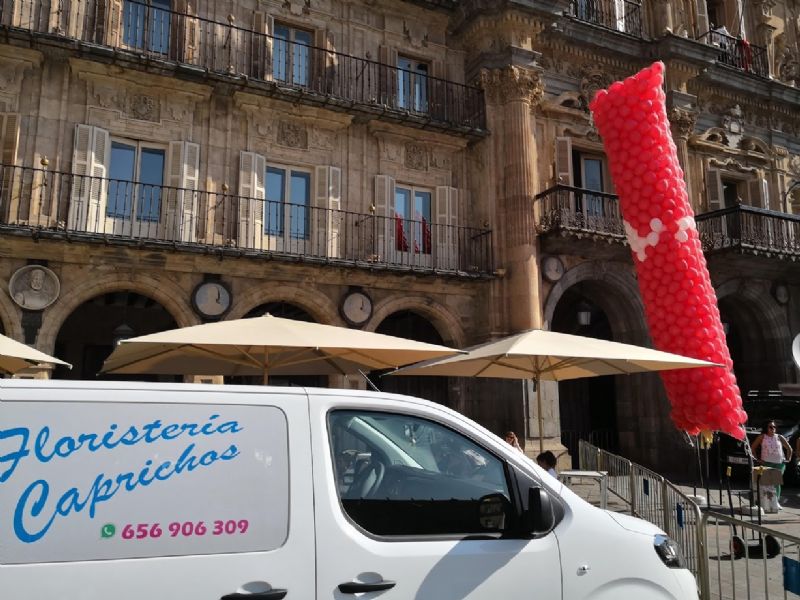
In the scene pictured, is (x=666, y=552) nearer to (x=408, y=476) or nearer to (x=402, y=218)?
(x=408, y=476)

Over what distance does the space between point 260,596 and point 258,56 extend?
14.2 m

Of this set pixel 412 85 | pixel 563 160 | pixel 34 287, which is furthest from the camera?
pixel 563 160

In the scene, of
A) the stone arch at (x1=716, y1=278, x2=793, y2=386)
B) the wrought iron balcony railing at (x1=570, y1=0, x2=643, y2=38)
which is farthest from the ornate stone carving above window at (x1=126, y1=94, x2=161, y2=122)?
the stone arch at (x1=716, y1=278, x2=793, y2=386)

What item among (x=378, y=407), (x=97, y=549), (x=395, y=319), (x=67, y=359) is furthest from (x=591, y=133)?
(x=97, y=549)

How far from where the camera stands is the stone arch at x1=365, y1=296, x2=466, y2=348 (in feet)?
49.5

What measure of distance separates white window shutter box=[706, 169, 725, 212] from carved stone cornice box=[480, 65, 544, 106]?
267 inches

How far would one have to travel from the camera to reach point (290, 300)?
46.6 ft

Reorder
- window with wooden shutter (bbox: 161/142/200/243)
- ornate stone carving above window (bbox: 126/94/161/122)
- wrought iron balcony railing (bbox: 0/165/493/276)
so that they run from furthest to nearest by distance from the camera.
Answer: ornate stone carving above window (bbox: 126/94/161/122) → window with wooden shutter (bbox: 161/142/200/243) → wrought iron balcony railing (bbox: 0/165/493/276)

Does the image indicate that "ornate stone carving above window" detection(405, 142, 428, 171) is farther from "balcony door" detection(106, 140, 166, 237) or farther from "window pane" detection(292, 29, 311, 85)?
"balcony door" detection(106, 140, 166, 237)

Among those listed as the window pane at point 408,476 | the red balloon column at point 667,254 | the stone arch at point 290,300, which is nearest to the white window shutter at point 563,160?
the red balloon column at point 667,254

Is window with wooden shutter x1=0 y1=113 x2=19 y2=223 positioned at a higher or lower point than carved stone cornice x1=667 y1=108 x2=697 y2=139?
lower

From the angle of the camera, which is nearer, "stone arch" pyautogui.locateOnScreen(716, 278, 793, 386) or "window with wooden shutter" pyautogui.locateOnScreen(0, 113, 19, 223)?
"window with wooden shutter" pyautogui.locateOnScreen(0, 113, 19, 223)

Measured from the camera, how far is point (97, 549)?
A: 2.43 metres

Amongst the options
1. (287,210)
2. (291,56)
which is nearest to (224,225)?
(287,210)
